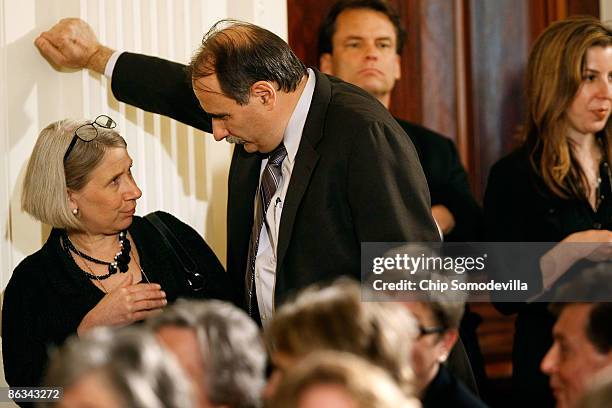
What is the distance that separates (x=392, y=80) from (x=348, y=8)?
0.32m

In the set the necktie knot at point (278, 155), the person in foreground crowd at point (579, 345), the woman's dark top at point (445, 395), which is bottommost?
the woman's dark top at point (445, 395)

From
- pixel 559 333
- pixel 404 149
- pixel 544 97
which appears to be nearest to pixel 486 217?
pixel 544 97

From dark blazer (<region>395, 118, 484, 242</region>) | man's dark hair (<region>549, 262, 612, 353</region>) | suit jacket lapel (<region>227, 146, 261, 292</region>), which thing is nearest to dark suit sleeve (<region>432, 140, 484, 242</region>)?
dark blazer (<region>395, 118, 484, 242</region>)

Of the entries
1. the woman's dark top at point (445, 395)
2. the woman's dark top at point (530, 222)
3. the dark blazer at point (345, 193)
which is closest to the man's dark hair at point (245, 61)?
the dark blazer at point (345, 193)

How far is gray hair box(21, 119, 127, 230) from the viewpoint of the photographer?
3.42 m

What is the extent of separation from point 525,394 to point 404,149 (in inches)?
36.8

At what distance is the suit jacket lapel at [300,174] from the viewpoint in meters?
3.26

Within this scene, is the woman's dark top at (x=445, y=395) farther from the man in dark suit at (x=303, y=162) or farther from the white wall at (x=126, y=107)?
the white wall at (x=126, y=107)

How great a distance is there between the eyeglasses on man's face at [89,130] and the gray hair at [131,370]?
1.58 metres

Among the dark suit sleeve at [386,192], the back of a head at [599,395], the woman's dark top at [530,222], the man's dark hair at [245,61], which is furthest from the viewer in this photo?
the woman's dark top at [530,222]

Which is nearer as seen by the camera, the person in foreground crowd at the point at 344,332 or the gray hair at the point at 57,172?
the person in foreground crowd at the point at 344,332

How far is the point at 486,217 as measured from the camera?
154 inches

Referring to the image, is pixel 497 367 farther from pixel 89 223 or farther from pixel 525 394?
pixel 89 223

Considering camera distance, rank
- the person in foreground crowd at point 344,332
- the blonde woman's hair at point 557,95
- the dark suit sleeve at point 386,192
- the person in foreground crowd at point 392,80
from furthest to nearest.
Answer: the person in foreground crowd at point 392,80 < the blonde woman's hair at point 557,95 < the dark suit sleeve at point 386,192 < the person in foreground crowd at point 344,332
